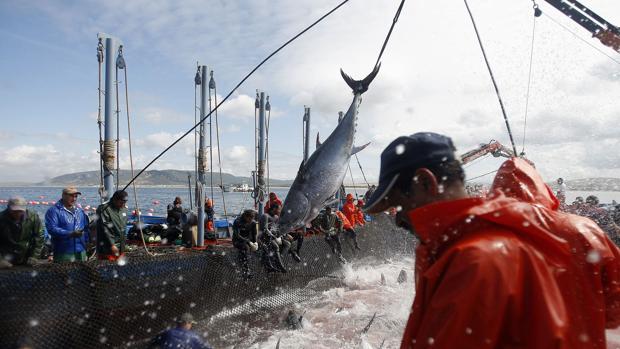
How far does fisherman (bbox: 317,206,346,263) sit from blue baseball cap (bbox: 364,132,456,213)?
10397 millimetres

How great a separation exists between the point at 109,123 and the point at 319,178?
17.2ft

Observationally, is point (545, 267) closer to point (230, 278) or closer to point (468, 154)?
point (230, 278)

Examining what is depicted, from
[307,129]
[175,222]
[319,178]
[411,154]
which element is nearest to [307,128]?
[307,129]

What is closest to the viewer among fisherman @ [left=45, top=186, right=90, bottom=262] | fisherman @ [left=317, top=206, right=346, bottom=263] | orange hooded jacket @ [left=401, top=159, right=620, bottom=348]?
orange hooded jacket @ [left=401, top=159, right=620, bottom=348]

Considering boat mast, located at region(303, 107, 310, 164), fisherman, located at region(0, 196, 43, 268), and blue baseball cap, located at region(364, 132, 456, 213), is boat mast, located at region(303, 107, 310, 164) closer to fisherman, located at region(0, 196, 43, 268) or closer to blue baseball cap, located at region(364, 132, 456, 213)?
fisherman, located at region(0, 196, 43, 268)

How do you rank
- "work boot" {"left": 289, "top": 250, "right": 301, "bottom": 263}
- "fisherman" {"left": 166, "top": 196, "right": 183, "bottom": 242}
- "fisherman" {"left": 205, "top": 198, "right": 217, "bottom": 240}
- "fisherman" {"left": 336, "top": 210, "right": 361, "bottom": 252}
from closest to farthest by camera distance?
"work boot" {"left": 289, "top": 250, "right": 301, "bottom": 263} < "fisherman" {"left": 166, "top": 196, "right": 183, "bottom": 242} < "fisherman" {"left": 205, "top": 198, "right": 217, "bottom": 240} < "fisherman" {"left": 336, "top": 210, "right": 361, "bottom": 252}

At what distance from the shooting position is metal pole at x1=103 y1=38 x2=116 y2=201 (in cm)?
851

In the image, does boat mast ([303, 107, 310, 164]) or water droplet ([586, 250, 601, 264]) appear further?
boat mast ([303, 107, 310, 164])

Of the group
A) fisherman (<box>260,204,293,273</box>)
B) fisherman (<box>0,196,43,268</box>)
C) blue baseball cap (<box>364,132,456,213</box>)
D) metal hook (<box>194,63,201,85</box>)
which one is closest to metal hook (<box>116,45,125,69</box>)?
metal hook (<box>194,63,201,85</box>)

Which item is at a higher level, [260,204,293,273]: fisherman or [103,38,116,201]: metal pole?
[103,38,116,201]: metal pole

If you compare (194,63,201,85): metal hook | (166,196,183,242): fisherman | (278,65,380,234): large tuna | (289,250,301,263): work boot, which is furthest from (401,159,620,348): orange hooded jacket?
(166,196,183,242): fisherman

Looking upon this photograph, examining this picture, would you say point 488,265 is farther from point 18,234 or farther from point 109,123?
point 109,123

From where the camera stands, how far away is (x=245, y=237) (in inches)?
340

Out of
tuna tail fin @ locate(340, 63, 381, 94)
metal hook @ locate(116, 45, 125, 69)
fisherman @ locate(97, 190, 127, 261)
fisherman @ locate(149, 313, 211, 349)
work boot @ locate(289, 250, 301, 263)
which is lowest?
work boot @ locate(289, 250, 301, 263)
